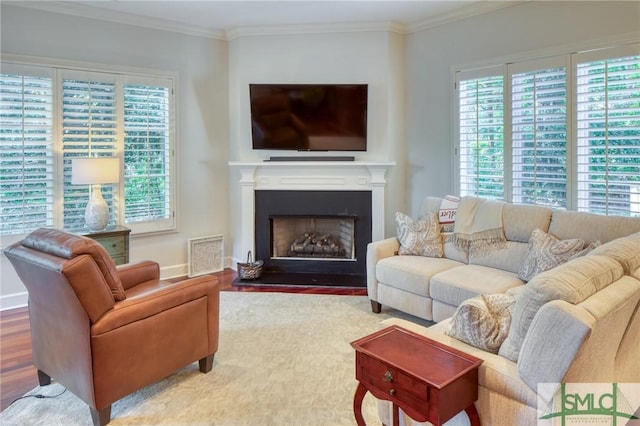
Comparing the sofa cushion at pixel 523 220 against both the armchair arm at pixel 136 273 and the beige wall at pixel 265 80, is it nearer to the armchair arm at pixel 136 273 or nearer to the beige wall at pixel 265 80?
the beige wall at pixel 265 80

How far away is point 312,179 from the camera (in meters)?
5.04


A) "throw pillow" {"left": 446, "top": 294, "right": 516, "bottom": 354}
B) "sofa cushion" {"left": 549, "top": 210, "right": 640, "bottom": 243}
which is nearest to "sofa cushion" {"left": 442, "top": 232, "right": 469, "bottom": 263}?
"sofa cushion" {"left": 549, "top": 210, "right": 640, "bottom": 243}

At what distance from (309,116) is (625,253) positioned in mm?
3539

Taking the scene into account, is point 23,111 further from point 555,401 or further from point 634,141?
point 634,141

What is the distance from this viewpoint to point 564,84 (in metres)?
3.81

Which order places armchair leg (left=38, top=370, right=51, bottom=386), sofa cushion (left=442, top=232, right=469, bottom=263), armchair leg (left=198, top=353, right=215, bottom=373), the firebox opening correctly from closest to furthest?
armchair leg (left=38, top=370, right=51, bottom=386), armchair leg (left=198, top=353, right=215, bottom=373), sofa cushion (left=442, top=232, right=469, bottom=263), the firebox opening

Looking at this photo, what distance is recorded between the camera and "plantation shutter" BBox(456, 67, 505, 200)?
4.32 meters

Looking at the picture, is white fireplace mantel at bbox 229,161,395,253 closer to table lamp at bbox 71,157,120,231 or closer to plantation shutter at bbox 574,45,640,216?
table lamp at bbox 71,157,120,231

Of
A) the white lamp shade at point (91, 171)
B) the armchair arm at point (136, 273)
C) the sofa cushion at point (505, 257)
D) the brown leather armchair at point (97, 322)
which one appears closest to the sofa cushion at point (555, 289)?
the sofa cushion at point (505, 257)

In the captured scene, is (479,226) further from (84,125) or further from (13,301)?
(13,301)

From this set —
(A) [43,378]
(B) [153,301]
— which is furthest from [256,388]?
(A) [43,378]

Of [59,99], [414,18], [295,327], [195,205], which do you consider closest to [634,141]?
[414,18]

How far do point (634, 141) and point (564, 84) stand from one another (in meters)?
0.75

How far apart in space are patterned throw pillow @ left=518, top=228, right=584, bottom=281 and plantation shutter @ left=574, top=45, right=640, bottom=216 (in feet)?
2.68
